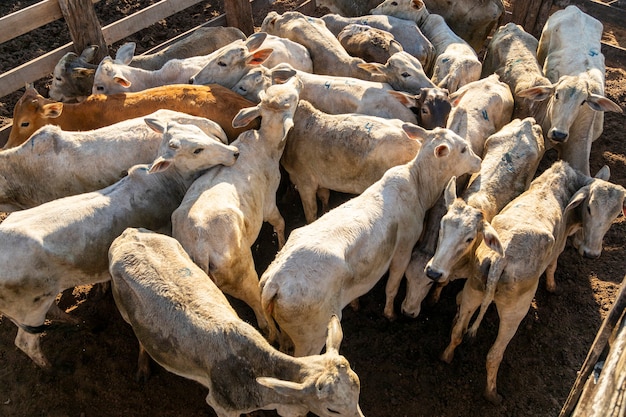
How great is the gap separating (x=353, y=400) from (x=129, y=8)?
10.5 m

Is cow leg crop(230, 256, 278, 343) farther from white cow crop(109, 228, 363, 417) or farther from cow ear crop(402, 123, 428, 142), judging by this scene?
cow ear crop(402, 123, 428, 142)

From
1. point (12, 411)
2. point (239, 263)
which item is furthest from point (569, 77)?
point (12, 411)

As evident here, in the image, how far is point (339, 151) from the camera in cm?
647

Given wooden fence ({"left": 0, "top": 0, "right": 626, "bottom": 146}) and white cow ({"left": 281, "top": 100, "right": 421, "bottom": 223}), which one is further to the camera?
wooden fence ({"left": 0, "top": 0, "right": 626, "bottom": 146})

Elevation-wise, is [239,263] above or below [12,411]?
above

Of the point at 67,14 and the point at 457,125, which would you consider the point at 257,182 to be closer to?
the point at 457,125

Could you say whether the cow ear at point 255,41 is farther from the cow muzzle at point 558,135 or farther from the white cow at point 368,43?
the cow muzzle at point 558,135

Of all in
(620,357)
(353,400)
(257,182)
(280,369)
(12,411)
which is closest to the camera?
(620,357)

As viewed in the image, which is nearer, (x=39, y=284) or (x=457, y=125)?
(x=39, y=284)

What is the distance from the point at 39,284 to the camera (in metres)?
5.05

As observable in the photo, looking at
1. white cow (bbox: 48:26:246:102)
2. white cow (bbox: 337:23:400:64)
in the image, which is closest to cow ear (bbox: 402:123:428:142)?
white cow (bbox: 337:23:400:64)

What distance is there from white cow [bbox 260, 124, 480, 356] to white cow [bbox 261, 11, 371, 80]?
2.33 m

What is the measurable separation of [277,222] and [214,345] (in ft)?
7.73

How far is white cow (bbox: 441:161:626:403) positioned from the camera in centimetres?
493
